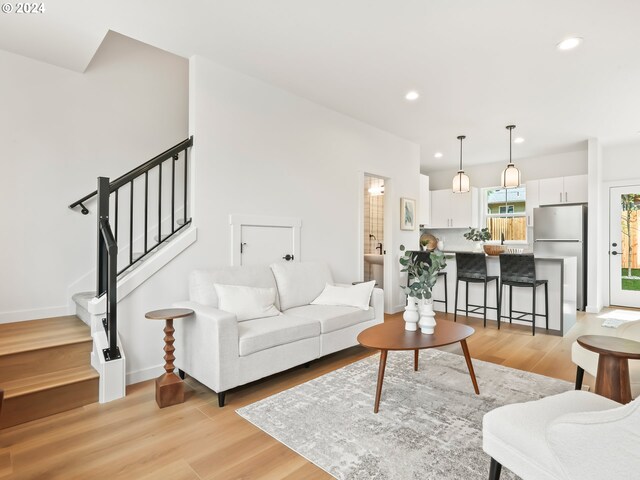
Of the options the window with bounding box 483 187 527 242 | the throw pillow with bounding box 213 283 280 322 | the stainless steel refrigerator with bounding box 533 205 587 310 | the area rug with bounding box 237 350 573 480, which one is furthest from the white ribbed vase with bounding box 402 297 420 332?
the window with bounding box 483 187 527 242

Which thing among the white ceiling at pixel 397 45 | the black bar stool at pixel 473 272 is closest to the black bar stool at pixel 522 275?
the black bar stool at pixel 473 272

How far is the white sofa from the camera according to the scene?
8.36 ft

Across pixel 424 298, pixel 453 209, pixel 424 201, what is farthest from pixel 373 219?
pixel 424 298

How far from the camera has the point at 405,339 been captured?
2.61m

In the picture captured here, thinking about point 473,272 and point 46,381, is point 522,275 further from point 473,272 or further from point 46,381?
point 46,381

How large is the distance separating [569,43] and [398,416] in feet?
10.6

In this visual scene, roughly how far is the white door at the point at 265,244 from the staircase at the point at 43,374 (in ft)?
5.05

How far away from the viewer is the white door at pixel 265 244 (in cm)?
369

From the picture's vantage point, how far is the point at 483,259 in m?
4.91

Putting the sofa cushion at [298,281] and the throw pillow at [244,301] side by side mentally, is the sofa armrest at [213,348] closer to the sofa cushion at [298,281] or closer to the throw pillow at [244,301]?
the throw pillow at [244,301]

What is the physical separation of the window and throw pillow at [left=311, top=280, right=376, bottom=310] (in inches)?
182

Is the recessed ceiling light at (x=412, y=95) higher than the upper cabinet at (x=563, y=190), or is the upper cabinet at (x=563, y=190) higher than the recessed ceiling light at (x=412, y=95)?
the recessed ceiling light at (x=412, y=95)

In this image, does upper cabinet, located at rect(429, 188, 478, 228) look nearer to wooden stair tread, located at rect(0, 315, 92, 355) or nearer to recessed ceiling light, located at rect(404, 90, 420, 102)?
recessed ceiling light, located at rect(404, 90, 420, 102)

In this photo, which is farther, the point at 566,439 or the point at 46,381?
the point at 46,381
